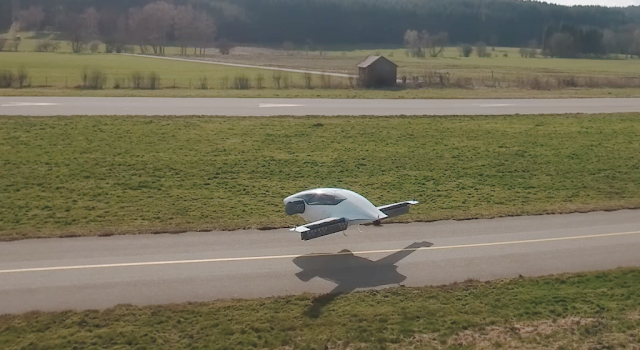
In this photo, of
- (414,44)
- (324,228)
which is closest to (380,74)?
(324,228)

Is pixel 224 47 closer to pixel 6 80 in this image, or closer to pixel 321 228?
pixel 6 80

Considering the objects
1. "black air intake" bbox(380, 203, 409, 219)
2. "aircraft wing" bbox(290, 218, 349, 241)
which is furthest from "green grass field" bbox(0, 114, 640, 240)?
"aircraft wing" bbox(290, 218, 349, 241)

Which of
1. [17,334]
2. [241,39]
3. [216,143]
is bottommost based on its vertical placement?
[17,334]

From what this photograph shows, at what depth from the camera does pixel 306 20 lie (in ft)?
554

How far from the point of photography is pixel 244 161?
74.3ft

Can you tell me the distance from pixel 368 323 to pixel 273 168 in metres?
11.8

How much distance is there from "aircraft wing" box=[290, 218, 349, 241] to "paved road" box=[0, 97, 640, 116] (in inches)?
693

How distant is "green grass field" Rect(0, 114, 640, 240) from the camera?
57.7 feet

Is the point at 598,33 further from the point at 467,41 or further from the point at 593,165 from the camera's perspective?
the point at 593,165

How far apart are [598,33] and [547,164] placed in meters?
127

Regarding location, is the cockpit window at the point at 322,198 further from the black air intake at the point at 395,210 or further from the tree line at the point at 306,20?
the tree line at the point at 306,20

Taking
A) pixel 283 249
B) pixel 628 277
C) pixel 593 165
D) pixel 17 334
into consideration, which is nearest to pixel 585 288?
pixel 628 277

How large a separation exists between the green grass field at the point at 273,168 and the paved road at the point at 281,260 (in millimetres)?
1173

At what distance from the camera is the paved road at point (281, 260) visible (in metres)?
12.1
